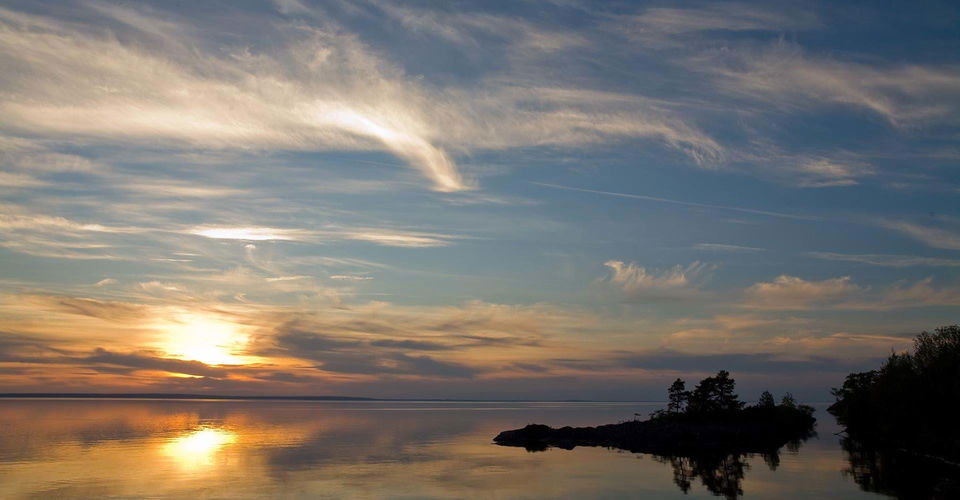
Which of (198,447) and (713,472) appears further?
(198,447)

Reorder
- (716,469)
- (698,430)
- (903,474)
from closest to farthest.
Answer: (903,474), (716,469), (698,430)

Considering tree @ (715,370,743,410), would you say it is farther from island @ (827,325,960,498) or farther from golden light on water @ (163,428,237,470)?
golden light on water @ (163,428,237,470)

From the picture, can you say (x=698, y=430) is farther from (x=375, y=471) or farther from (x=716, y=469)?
→ (x=375, y=471)

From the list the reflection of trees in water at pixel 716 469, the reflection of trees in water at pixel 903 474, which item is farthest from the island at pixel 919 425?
the reflection of trees in water at pixel 716 469

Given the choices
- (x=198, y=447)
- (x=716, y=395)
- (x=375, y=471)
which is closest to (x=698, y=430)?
(x=716, y=395)

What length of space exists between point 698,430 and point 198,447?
91.2 metres

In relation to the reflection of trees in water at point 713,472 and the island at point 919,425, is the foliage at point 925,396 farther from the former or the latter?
the reflection of trees in water at point 713,472

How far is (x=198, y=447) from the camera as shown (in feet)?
385

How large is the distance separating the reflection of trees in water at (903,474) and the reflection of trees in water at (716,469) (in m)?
11.3

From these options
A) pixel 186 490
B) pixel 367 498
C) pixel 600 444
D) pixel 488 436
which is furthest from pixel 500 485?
pixel 488 436

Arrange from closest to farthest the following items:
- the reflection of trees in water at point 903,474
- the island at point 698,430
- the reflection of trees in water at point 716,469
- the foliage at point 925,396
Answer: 1. the reflection of trees in water at point 903,474
2. the reflection of trees in water at point 716,469
3. the foliage at point 925,396
4. the island at point 698,430

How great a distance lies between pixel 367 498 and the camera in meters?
63.5

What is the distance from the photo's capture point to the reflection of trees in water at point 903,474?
223 feet

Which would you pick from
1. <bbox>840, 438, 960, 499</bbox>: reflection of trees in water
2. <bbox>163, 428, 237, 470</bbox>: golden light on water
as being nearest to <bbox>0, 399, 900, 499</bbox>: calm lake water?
<bbox>163, 428, 237, 470</bbox>: golden light on water
